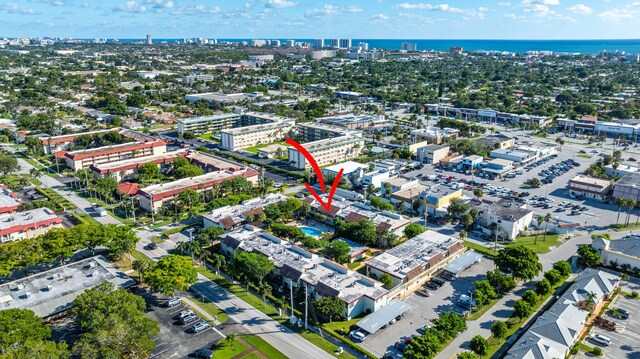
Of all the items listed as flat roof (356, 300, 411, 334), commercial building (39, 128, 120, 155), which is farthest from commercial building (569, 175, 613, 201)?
commercial building (39, 128, 120, 155)

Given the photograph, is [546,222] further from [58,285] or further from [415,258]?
[58,285]

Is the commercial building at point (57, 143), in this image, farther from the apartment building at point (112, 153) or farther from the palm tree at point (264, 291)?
the palm tree at point (264, 291)

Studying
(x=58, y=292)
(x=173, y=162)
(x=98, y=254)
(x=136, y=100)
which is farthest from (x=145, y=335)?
(x=136, y=100)

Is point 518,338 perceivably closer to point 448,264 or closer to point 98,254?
point 448,264

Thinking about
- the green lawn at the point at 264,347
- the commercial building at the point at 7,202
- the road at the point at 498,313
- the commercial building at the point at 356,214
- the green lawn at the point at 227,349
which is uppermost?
the commercial building at the point at 7,202

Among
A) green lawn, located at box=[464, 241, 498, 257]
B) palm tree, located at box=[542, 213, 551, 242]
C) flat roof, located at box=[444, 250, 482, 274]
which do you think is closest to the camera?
flat roof, located at box=[444, 250, 482, 274]

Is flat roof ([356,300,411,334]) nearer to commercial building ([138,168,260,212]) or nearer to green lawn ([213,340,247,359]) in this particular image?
green lawn ([213,340,247,359])

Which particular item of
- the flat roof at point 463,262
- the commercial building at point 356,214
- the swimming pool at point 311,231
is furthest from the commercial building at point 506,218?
the swimming pool at point 311,231
